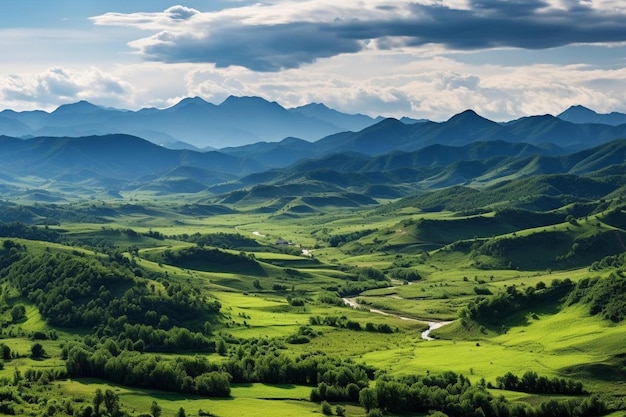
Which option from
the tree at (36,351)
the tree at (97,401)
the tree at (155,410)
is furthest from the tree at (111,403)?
the tree at (36,351)

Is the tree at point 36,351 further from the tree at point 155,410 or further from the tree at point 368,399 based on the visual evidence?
the tree at point 368,399

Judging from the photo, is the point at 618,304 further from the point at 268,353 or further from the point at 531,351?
the point at 268,353

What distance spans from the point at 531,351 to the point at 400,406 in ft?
152

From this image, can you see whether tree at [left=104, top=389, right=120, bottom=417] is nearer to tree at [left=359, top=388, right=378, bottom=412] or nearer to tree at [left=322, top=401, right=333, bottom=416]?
tree at [left=322, top=401, right=333, bottom=416]

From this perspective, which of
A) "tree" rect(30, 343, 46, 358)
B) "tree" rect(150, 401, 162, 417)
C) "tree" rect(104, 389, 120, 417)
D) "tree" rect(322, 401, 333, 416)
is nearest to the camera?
"tree" rect(104, 389, 120, 417)

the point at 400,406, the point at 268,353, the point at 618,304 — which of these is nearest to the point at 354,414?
the point at 400,406

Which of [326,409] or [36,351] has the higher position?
[326,409]

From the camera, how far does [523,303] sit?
199m

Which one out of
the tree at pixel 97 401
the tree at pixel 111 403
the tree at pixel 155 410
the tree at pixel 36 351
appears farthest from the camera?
the tree at pixel 36 351

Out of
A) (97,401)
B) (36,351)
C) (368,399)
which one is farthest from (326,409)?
(36,351)

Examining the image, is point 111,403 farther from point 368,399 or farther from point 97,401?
point 368,399

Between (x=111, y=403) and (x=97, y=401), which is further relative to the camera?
(x=111, y=403)

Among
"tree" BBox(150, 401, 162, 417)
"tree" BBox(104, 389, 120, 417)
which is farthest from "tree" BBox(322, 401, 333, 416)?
"tree" BBox(104, 389, 120, 417)

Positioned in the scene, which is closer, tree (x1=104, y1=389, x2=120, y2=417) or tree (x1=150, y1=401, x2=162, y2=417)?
tree (x1=104, y1=389, x2=120, y2=417)
